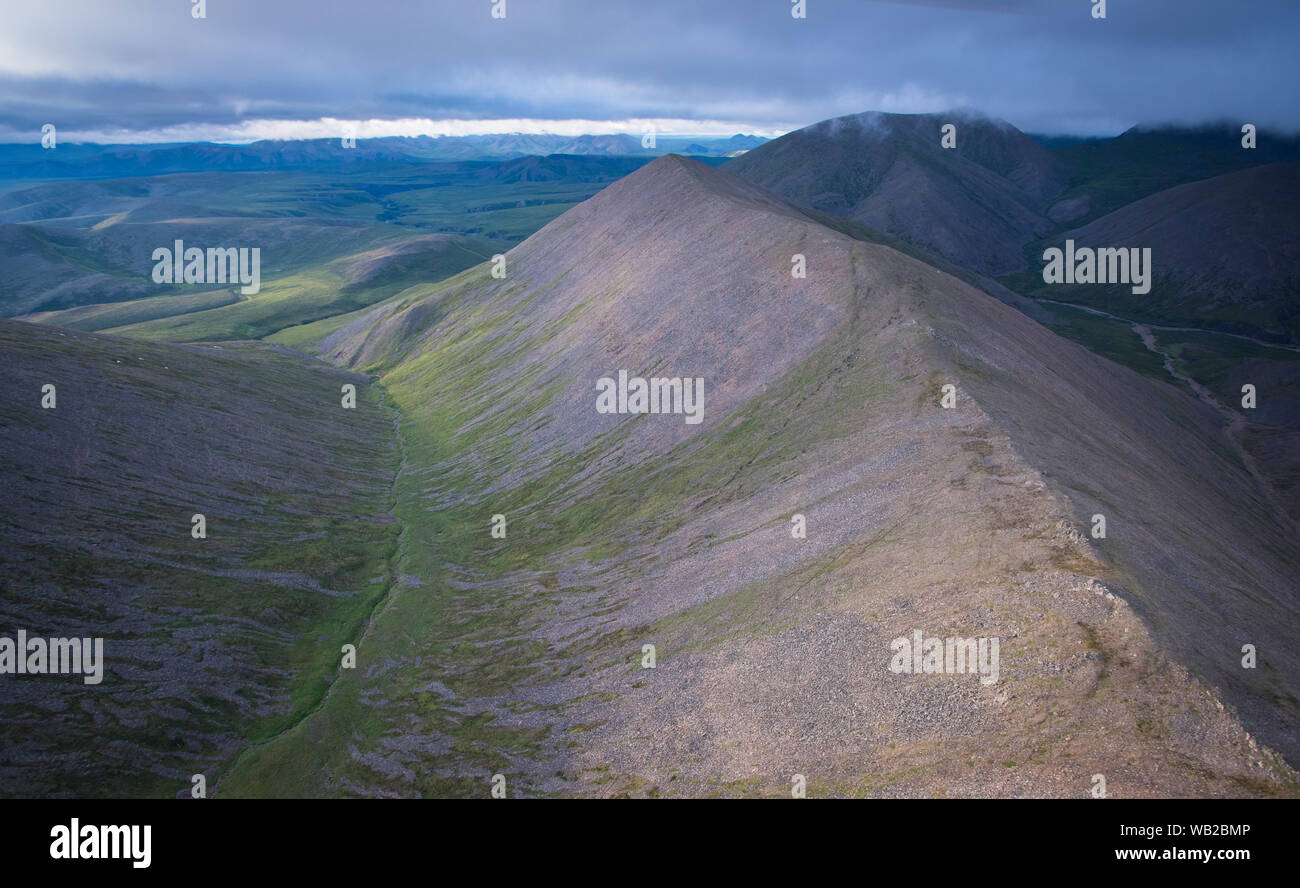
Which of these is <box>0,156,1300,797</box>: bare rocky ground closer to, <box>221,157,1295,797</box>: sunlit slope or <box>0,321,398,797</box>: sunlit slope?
<box>221,157,1295,797</box>: sunlit slope

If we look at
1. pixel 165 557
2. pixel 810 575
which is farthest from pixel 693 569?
pixel 165 557

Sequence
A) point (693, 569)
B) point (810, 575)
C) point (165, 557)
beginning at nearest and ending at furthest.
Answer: point (810, 575) → point (693, 569) → point (165, 557)

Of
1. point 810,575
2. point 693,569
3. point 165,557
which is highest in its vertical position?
point 165,557

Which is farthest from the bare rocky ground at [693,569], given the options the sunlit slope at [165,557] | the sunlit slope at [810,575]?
the sunlit slope at [165,557]

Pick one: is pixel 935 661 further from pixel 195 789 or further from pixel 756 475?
pixel 195 789

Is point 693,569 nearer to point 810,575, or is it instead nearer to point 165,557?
point 810,575

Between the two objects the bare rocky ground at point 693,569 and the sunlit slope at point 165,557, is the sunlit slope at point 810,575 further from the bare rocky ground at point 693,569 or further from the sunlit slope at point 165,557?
the sunlit slope at point 165,557
